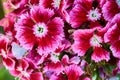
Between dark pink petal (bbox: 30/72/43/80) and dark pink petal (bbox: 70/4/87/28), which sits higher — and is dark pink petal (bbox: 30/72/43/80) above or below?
below

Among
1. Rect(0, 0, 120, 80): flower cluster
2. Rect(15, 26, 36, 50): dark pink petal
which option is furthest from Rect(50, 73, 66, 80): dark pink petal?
Rect(15, 26, 36, 50): dark pink petal

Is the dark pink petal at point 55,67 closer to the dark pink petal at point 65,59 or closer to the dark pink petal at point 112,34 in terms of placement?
the dark pink petal at point 65,59

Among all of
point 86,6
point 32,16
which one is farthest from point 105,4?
point 32,16

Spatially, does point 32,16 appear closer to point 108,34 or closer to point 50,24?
point 50,24

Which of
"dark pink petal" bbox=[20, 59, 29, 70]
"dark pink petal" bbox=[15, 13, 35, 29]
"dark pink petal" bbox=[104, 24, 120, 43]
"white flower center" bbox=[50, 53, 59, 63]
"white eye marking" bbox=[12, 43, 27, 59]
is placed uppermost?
"dark pink petal" bbox=[15, 13, 35, 29]

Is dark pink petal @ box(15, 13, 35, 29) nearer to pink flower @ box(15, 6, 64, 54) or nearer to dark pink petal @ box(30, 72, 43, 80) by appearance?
pink flower @ box(15, 6, 64, 54)

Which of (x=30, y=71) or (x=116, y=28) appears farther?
(x=30, y=71)

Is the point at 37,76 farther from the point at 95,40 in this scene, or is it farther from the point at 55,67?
the point at 95,40
